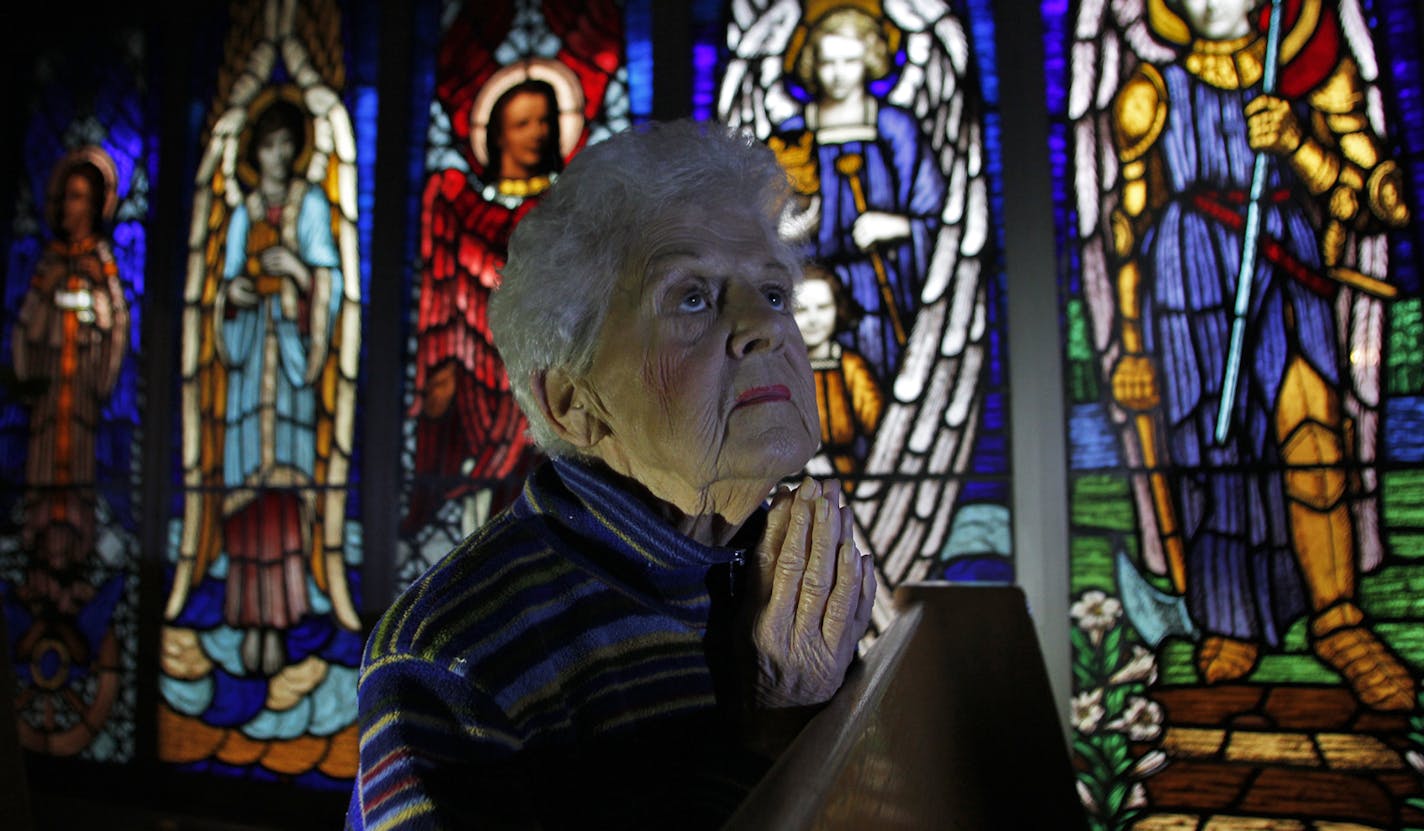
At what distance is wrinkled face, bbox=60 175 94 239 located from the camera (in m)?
3.47

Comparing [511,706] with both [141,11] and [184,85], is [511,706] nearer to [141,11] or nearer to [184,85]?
[184,85]

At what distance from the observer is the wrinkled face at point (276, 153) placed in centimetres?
321

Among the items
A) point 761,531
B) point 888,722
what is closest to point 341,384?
point 761,531

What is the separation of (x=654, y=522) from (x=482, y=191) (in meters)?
2.38

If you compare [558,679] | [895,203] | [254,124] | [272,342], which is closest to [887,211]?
[895,203]

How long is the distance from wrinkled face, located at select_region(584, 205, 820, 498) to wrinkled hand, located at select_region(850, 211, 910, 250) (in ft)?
5.56

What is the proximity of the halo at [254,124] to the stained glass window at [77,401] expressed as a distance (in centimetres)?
46

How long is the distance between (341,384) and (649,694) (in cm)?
253

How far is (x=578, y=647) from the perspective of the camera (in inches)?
33.7

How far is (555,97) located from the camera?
9.91 ft

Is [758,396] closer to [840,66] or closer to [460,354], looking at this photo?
[840,66]

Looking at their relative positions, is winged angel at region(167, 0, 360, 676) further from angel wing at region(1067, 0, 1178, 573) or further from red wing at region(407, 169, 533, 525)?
angel wing at region(1067, 0, 1178, 573)

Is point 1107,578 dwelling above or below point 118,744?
above

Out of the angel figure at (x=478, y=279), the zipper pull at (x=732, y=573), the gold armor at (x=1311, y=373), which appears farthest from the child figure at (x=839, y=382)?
the zipper pull at (x=732, y=573)
